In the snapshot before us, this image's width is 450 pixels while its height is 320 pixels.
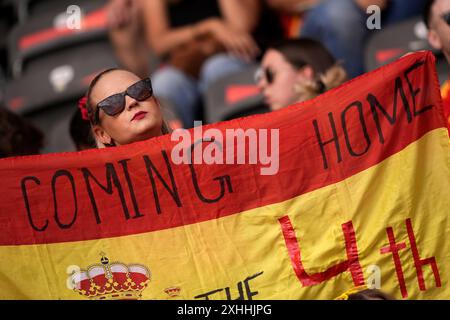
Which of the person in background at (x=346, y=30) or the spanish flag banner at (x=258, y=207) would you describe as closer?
the spanish flag banner at (x=258, y=207)

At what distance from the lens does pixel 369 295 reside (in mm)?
3189

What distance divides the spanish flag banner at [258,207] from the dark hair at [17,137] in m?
0.80

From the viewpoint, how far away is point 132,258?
11.0 feet

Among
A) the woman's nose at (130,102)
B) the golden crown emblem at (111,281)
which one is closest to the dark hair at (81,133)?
the woman's nose at (130,102)

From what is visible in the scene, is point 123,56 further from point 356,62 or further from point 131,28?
point 356,62

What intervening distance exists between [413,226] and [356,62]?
1.64 metres

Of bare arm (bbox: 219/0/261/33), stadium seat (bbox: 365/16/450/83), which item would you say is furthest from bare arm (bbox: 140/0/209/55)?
stadium seat (bbox: 365/16/450/83)

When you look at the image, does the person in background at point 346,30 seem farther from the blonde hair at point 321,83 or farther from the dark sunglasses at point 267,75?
the blonde hair at point 321,83

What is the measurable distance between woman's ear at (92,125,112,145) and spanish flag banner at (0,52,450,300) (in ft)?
0.40

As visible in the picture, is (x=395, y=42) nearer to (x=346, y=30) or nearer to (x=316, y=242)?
(x=346, y=30)

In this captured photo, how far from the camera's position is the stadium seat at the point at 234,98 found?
4.79 metres

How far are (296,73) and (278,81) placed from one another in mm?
97

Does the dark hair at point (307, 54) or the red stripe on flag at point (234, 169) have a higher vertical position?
the dark hair at point (307, 54)
